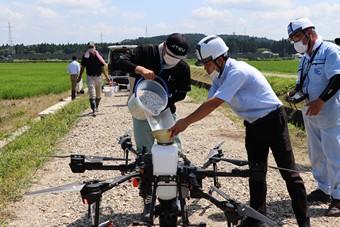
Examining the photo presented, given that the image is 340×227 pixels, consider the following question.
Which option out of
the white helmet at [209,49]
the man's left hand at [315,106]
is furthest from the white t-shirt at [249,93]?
the man's left hand at [315,106]

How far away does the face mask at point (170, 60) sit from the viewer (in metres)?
4.76

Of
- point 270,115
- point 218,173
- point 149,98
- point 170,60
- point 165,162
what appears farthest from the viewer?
point 170,60

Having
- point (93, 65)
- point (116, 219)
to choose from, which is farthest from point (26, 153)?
point (93, 65)

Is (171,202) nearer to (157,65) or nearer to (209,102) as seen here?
(209,102)

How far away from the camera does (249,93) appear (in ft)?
15.1

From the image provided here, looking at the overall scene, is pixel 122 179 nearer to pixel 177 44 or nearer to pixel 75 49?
pixel 177 44

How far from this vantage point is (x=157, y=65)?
16.6 ft

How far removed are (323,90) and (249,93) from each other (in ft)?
4.00

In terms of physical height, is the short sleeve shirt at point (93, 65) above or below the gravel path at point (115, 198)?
above

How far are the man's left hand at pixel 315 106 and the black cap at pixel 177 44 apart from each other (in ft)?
5.16

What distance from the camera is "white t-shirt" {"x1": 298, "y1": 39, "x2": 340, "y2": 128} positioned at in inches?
210

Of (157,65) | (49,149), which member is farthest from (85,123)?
(157,65)

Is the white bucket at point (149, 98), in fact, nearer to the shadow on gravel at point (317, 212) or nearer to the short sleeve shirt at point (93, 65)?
the shadow on gravel at point (317, 212)

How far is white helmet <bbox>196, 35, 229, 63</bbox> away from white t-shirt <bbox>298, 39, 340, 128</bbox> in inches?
72.4
